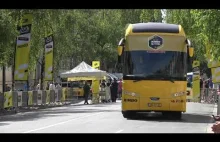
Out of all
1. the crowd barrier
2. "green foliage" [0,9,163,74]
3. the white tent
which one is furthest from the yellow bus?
the white tent

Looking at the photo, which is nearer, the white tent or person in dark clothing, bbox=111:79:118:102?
person in dark clothing, bbox=111:79:118:102

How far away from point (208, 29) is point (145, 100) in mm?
3554

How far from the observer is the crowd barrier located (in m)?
27.0

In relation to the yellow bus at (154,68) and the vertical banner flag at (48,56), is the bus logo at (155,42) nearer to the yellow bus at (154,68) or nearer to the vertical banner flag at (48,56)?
the yellow bus at (154,68)

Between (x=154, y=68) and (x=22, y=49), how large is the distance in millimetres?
11240

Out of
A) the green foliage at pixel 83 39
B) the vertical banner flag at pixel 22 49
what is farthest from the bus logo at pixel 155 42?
the green foliage at pixel 83 39

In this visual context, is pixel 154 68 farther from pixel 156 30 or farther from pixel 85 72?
pixel 85 72

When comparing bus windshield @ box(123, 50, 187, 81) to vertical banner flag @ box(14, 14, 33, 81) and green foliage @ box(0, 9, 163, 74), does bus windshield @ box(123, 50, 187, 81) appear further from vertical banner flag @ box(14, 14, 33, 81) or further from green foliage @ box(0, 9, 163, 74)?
green foliage @ box(0, 9, 163, 74)

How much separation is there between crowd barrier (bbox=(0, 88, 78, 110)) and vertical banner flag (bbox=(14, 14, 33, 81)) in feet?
3.52

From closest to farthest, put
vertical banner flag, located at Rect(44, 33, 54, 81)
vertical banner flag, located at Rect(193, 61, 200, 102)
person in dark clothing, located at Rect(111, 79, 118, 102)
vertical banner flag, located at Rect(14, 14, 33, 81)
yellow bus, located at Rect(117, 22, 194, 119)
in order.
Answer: yellow bus, located at Rect(117, 22, 194, 119)
vertical banner flag, located at Rect(14, 14, 33, 81)
vertical banner flag, located at Rect(44, 33, 54, 81)
vertical banner flag, located at Rect(193, 61, 200, 102)
person in dark clothing, located at Rect(111, 79, 118, 102)

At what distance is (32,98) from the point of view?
31.5m
